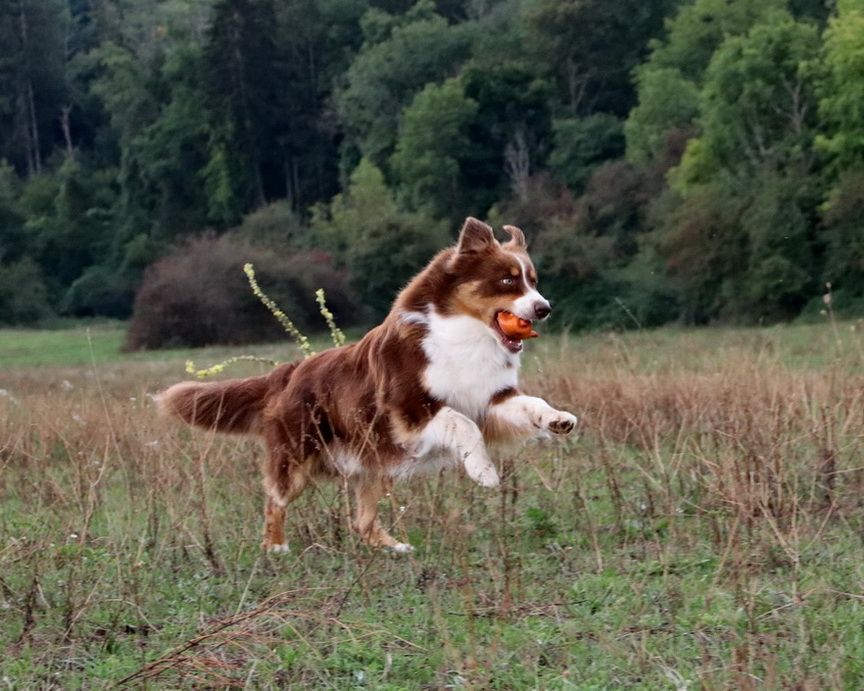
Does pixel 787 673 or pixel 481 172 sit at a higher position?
pixel 787 673

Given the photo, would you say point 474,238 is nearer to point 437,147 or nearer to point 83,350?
point 83,350

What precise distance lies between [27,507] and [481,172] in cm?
5434

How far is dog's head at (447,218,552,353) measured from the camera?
7.14m

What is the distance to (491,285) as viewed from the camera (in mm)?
7242

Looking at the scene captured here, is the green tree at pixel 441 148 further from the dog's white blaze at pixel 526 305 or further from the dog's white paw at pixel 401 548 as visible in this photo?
the dog's white paw at pixel 401 548

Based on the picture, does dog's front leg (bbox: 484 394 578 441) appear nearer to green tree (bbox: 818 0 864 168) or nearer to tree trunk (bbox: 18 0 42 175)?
green tree (bbox: 818 0 864 168)

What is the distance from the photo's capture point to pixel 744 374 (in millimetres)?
10359

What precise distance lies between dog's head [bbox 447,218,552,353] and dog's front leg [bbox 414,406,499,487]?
0.53 metres

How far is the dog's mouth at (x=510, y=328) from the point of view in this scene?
7129 millimetres

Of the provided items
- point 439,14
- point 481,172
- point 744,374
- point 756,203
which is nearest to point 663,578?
point 744,374

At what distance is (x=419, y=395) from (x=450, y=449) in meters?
0.35

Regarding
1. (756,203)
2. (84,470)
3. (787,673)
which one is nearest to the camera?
(787,673)

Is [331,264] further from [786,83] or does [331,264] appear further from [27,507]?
[27,507]

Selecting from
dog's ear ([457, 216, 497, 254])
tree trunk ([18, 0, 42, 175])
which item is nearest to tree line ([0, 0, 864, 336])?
tree trunk ([18, 0, 42, 175])
